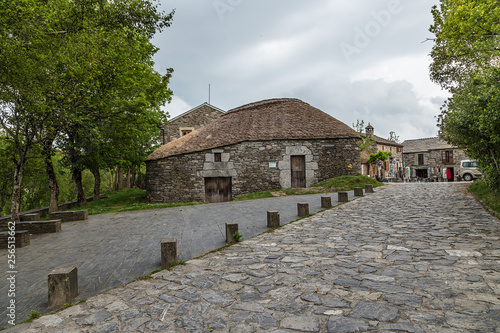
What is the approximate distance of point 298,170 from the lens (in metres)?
16.1

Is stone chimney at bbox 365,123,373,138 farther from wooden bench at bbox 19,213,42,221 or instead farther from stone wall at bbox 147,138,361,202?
wooden bench at bbox 19,213,42,221

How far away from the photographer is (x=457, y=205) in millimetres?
8797

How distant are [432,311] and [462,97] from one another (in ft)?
30.8

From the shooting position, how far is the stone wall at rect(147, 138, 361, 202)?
15.6 m

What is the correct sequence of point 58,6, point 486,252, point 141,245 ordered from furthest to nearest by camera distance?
point 58,6 → point 141,245 → point 486,252

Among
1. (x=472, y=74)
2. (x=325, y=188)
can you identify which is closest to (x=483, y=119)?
(x=472, y=74)

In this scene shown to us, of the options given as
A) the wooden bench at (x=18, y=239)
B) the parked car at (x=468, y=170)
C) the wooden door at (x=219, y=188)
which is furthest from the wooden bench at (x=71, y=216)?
the parked car at (x=468, y=170)

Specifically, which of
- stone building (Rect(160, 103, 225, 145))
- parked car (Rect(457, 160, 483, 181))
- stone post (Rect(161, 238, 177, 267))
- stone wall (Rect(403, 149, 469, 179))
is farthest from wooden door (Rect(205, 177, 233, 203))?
stone wall (Rect(403, 149, 469, 179))

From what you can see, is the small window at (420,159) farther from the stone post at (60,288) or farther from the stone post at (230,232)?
the stone post at (60,288)

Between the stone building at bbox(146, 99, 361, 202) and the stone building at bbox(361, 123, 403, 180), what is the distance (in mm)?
13880

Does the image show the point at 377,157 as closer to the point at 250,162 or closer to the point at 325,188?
the point at 325,188

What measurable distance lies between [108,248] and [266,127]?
42.0 feet

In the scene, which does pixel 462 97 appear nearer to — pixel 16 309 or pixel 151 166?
pixel 16 309

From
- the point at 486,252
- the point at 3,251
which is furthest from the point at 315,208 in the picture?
the point at 3,251
